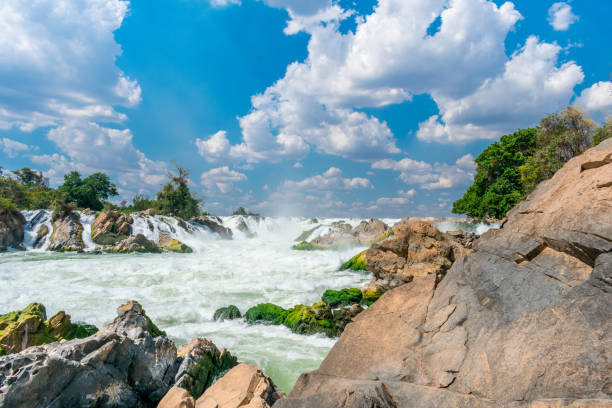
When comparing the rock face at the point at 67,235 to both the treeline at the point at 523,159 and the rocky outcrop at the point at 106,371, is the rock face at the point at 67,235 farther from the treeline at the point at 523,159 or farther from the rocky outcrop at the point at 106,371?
the treeline at the point at 523,159

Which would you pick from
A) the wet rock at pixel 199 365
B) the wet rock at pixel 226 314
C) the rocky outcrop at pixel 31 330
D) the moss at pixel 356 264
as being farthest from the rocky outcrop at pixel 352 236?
the rocky outcrop at pixel 31 330

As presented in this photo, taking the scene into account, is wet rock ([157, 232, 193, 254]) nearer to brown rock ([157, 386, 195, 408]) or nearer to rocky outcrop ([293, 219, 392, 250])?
rocky outcrop ([293, 219, 392, 250])

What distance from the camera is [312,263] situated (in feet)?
71.3

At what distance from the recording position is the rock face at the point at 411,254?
37.1 ft

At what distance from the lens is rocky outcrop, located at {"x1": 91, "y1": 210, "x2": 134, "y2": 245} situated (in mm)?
29312

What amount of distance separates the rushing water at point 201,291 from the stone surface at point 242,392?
242cm

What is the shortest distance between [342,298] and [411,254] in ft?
10.2

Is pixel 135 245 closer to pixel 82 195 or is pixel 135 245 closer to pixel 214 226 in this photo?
pixel 214 226

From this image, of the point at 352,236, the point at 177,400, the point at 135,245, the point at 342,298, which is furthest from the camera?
the point at 352,236

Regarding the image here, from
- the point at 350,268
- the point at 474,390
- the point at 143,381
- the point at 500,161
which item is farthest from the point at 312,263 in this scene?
the point at 500,161

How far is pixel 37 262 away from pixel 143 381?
2094cm

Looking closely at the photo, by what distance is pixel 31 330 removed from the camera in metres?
6.58

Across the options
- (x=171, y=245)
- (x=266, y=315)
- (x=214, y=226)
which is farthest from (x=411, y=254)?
(x=214, y=226)

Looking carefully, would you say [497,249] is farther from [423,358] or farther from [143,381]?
[143,381]
